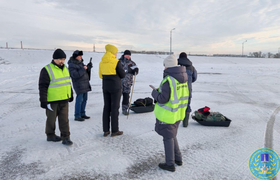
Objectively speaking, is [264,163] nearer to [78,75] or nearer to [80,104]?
[80,104]

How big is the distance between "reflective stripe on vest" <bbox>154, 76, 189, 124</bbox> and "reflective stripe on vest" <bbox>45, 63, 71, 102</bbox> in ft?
6.43

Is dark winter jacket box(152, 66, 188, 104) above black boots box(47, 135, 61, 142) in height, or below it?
above

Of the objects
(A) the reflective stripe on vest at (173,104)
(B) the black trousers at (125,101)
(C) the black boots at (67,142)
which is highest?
(A) the reflective stripe on vest at (173,104)

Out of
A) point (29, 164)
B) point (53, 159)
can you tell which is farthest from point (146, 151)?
point (29, 164)

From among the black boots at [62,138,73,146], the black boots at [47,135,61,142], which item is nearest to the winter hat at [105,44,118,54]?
the black boots at [62,138,73,146]

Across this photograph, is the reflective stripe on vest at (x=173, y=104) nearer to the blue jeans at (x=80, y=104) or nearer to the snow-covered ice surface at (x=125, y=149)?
the snow-covered ice surface at (x=125, y=149)

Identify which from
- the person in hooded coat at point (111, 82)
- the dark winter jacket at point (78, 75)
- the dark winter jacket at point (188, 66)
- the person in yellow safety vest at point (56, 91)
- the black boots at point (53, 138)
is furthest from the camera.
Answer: the dark winter jacket at point (78, 75)

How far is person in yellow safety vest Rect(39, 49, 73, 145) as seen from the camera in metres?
3.56

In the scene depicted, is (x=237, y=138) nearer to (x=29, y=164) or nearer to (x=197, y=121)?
(x=197, y=121)

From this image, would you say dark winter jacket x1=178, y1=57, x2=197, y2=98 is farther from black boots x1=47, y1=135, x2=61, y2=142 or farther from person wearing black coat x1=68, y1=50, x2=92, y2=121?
black boots x1=47, y1=135, x2=61, y2=142

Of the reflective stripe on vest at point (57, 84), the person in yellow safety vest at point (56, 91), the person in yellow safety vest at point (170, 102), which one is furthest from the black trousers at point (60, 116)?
the person in yellow safety vest at point (170, 102)

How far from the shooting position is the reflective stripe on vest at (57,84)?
3.63 metres

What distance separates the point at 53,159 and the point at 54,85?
4.40 ft

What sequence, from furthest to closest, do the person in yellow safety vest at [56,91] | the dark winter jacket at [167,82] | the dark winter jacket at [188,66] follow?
the dark winter jacket at [188,66]
the person in yellow safety vest at [56,91]
the dark winter jacket at [167,82]
